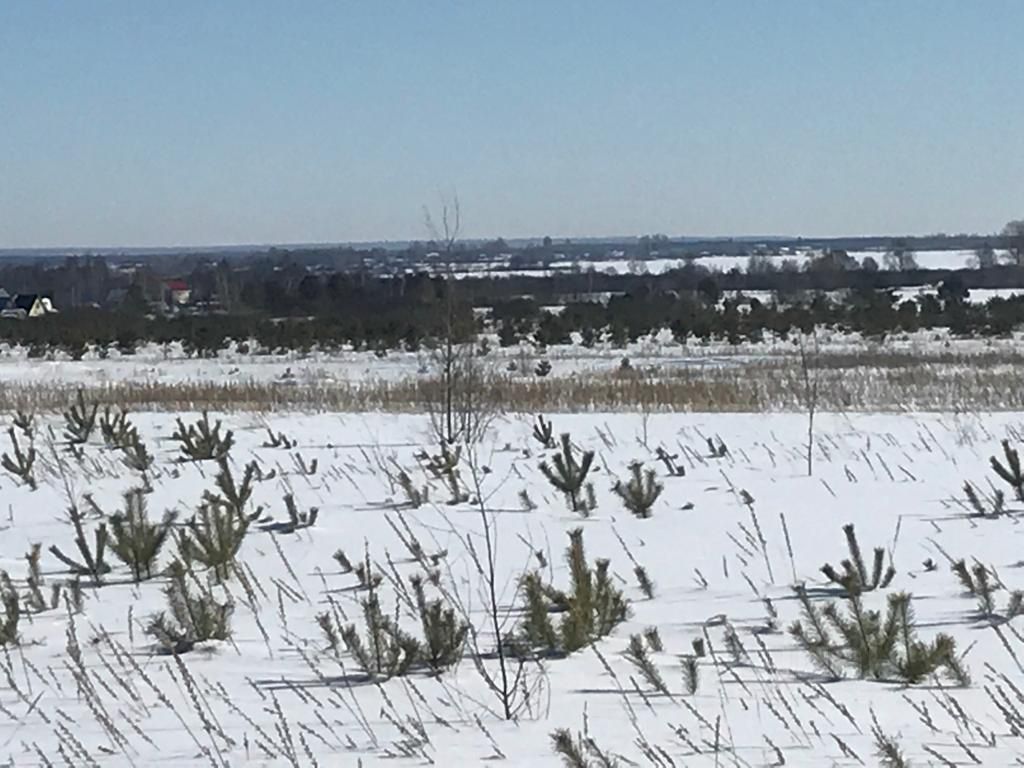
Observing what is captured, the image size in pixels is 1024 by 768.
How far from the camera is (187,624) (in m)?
7.39

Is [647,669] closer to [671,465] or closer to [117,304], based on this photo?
[671,465]

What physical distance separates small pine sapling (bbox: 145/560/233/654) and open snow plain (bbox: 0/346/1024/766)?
65 millimetres

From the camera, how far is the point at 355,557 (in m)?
10.2

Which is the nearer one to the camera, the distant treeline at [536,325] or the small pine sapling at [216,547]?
the small pine sapling at [216,547]

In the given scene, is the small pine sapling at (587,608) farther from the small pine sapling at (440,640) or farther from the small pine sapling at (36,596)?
the small pine sapling at (36,596)

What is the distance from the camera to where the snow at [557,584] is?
18.1 feet

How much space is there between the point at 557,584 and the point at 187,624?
254 cm

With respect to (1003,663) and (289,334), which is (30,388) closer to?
(289,334)

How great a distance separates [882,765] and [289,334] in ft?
140

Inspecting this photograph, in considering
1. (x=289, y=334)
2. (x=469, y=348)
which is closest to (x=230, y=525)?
(x=469, y=348)

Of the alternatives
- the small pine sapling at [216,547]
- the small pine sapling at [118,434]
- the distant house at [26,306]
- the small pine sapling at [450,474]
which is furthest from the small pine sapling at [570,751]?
the distant house at [26,306]

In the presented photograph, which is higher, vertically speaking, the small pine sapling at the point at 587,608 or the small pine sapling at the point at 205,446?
the small pine sapling at the point at 587,608

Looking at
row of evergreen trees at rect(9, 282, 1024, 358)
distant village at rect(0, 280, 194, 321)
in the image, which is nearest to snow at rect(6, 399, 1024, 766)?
row of evergreen trees at rect(9, 282, 1024, 358)

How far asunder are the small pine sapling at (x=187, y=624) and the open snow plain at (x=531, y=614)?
6 cm
